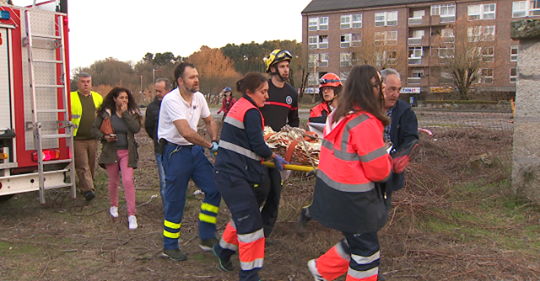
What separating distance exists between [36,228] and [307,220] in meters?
3.53

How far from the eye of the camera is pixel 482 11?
54.9 meters

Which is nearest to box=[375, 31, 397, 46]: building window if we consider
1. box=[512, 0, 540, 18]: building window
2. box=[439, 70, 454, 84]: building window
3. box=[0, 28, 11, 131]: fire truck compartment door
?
A: box=[439, 70, 454, 84]: building window

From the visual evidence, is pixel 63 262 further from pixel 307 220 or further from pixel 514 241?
pixel 514 241

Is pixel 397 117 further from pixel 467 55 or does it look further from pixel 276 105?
pixel 467 55

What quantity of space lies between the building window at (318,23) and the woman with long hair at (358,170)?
62.3 metres

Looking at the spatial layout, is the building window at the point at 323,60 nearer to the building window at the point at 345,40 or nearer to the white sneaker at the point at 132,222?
the building window at the point at 345,40

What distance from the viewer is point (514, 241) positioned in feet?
15.6

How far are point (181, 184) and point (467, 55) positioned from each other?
4874 cm

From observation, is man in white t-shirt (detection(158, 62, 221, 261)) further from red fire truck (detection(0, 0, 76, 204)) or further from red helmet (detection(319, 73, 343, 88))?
red fire truck (detection(0, 0, 76, 204))

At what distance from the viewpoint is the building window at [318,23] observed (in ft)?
207

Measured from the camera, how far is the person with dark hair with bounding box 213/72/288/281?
3.69m

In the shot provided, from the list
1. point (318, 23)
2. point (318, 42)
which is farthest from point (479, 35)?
point (318, 23)

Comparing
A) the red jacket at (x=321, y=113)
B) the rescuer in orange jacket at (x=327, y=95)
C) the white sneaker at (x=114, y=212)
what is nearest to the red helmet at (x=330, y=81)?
the rescuer in orange jacket at (x=327, y=95)

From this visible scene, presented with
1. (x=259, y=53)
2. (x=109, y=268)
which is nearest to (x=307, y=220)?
(x=109, y=268)
